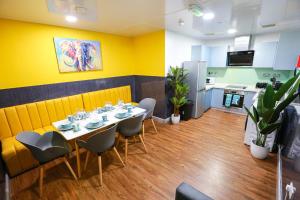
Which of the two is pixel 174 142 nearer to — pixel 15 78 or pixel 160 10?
pixel 160 10

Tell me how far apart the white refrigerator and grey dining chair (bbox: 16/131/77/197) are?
3267mm

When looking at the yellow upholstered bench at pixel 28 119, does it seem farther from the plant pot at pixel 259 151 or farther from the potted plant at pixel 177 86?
the plant pot at pixel 259 151

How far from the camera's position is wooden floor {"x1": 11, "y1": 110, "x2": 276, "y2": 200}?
74.0 inches

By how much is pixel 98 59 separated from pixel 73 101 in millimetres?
1210

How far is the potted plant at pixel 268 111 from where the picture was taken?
1.96m

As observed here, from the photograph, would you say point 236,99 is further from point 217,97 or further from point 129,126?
point 129,126

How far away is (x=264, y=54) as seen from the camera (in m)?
3.96

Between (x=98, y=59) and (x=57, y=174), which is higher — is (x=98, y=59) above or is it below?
above

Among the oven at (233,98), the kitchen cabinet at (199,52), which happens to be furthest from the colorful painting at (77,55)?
the oven at (233,98)

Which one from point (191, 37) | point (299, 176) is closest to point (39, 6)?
point (191, 37)

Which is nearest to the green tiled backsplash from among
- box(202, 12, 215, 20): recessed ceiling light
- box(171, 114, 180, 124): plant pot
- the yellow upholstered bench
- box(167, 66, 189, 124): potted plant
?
box(167, 66, 189, 124): potted plant

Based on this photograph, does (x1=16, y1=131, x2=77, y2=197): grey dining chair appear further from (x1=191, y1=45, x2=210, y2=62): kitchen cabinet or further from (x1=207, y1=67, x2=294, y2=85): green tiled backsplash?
(x1=207, y1=67, x2=294, y2=85): green tiled backsplash

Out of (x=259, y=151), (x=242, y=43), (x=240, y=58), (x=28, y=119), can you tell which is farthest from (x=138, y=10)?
(x=240, y=58)

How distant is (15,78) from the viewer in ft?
8.33
